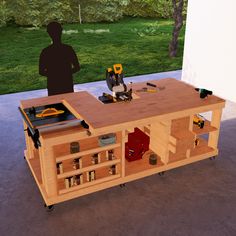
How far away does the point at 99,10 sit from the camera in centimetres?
1535

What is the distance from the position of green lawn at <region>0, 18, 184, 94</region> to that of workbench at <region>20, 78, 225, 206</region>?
3.96 metres

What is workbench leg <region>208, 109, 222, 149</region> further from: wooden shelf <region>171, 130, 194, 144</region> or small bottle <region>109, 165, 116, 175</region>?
small bottle <region>109, 165, 116, 175</region>

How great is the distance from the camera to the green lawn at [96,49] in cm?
872

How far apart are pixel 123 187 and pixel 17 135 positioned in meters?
2.28

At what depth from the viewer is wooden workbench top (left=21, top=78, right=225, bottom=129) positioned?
380 cm

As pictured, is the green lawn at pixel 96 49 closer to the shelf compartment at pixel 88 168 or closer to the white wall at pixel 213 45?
the white wall at pixel 213 45

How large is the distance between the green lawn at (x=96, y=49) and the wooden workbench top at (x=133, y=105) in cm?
374

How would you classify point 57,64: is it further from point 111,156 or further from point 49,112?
point 111,156

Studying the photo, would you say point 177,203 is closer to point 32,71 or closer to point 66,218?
point 66,218

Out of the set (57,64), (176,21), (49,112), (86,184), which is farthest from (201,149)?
(176,21)

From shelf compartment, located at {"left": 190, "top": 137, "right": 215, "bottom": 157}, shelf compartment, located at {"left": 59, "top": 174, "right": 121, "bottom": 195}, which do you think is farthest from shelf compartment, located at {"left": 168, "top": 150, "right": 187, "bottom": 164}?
shelf compartment, located at {"left": 59, "top": 174, "right": 121, "bottom": 195}

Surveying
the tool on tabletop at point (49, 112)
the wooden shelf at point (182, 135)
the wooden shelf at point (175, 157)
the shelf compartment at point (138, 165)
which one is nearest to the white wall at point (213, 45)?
the wooden shelf at point (182, 135)

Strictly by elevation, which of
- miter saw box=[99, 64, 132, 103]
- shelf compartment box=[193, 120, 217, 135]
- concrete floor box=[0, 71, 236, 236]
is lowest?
concrete floor box=[0, 71, 236, 236]

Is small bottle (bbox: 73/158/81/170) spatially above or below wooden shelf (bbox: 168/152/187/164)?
above
